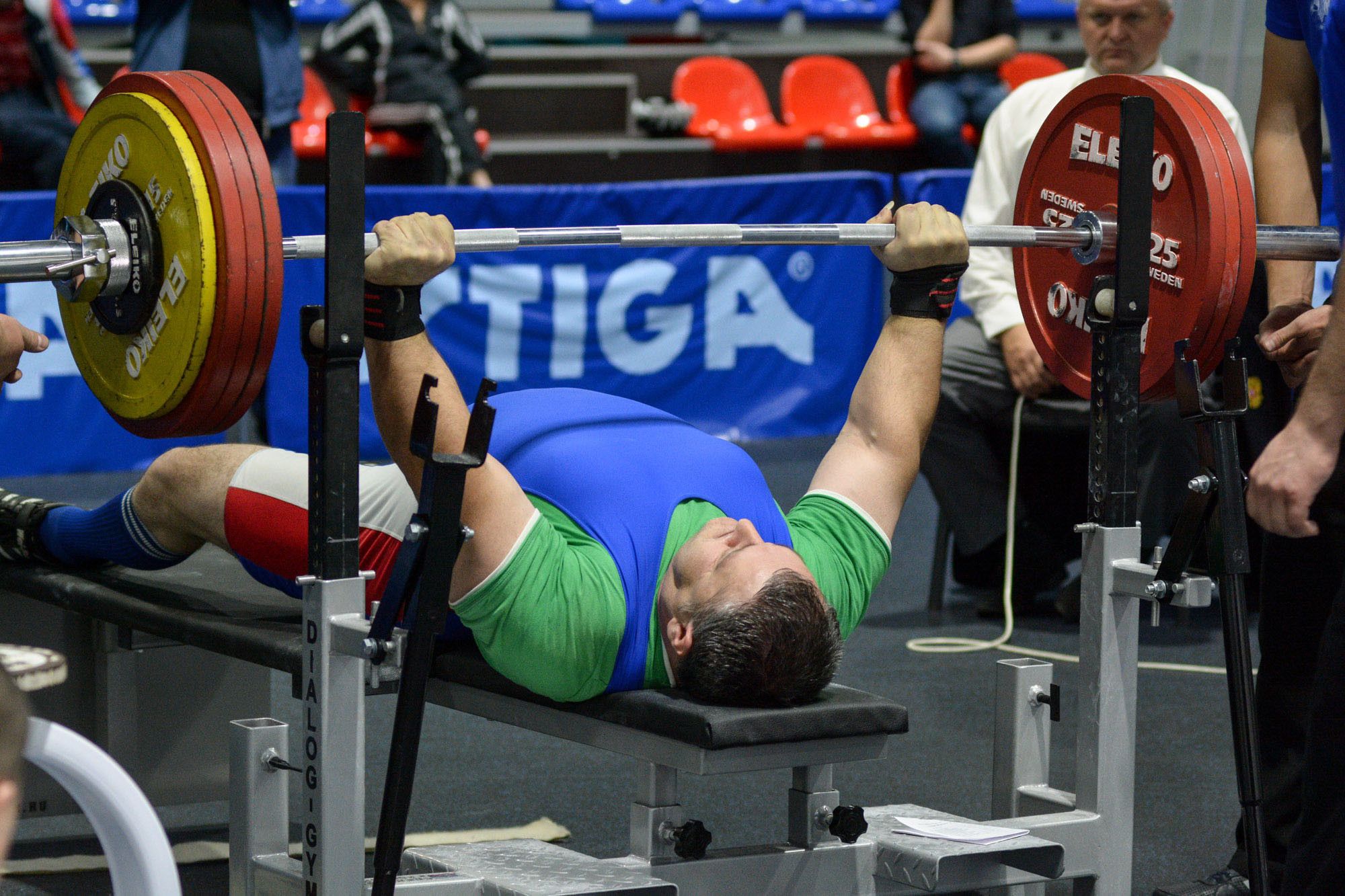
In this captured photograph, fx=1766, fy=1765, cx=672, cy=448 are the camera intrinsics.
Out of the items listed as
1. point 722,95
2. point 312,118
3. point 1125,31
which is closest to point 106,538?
point 1125,31

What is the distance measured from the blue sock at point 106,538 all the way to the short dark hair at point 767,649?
3.29 ft

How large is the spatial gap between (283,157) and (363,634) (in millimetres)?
4153

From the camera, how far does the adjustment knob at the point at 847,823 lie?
7.29 feet

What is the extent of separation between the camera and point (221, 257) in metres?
2.11

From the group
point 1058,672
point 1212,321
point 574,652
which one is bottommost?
point 1058,672

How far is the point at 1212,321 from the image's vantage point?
2.44 meters

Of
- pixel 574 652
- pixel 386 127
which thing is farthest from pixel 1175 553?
pixel 386 127

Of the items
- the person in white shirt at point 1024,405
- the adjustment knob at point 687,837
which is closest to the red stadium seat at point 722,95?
the person in white shirt at point 1024,405

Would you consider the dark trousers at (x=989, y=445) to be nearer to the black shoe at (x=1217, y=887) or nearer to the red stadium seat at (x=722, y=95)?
the black shoe at (x=1217, y=887)

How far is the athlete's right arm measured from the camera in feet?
6.86

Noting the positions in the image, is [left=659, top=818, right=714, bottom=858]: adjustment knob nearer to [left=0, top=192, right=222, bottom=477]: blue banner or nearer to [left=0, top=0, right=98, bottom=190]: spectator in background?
[left=0, top=192, right=222, bottom=477]: blue banner

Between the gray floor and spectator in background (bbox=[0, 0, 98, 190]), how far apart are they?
2966mm

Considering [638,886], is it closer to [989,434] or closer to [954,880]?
[954,880]

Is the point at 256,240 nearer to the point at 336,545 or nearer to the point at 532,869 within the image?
the point at 336,545
